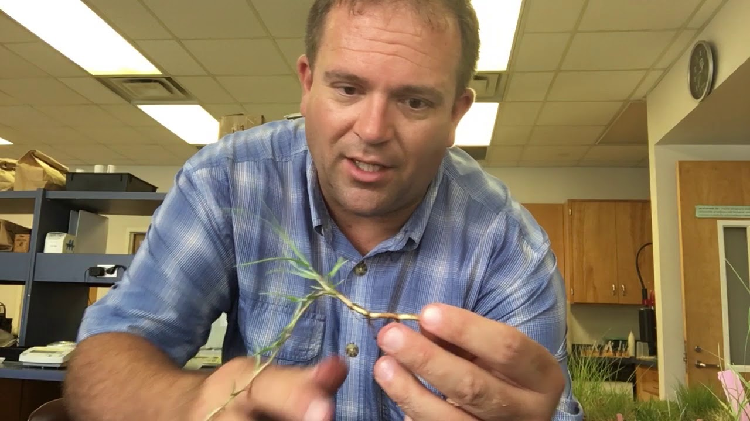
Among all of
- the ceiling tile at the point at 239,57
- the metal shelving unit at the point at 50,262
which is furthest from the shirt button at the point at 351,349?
the ceiling tile at the point at 239,57

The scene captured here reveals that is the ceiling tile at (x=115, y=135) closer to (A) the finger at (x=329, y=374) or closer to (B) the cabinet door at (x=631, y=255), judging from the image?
(B) the cabinet door at (x=631, y=255)

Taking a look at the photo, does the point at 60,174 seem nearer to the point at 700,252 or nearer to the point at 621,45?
the point at 621,45

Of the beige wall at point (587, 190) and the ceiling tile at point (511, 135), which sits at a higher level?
the ceiling tile at point (511, 135)

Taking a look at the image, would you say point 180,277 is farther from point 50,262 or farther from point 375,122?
point 50,262

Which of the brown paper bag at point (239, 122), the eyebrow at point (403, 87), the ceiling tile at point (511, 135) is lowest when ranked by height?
the eyebrow at point (403, 87)

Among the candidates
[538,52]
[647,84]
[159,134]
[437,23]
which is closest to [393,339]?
[437,23]

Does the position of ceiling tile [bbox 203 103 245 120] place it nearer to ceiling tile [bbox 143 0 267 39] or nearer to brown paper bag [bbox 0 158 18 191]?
ceiling tile [bbox 143 0 267 39]

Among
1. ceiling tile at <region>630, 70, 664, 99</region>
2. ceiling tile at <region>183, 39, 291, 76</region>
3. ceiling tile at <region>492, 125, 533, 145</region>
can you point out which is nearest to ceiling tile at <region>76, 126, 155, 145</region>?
ceiling tile at <region>183, 39, 291, 76</region>
